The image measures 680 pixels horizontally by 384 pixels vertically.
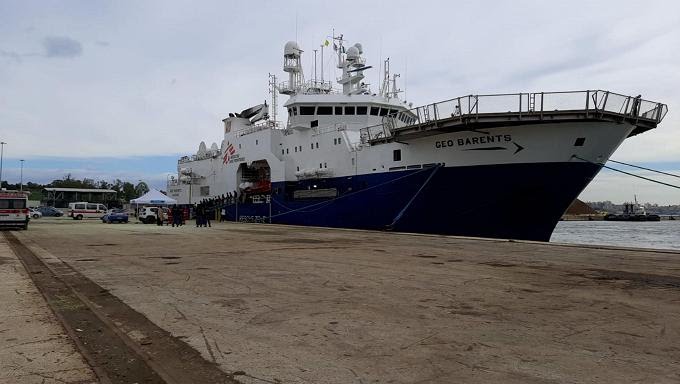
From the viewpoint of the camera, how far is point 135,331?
4.80m

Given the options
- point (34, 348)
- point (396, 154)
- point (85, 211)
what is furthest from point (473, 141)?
point (85, 211)

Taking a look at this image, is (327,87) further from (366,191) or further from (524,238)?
(524,238)

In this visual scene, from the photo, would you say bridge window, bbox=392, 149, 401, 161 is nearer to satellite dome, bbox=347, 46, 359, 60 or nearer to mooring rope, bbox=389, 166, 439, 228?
mooring rope, bbox=389, 166, 439, 228

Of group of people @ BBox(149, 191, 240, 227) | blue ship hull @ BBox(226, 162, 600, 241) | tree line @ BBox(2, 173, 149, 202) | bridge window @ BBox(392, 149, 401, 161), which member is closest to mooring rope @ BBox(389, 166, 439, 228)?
blue ship hull @ BBox(226, 162, 600, 241)

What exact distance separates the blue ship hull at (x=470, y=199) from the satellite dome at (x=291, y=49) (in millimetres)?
13217

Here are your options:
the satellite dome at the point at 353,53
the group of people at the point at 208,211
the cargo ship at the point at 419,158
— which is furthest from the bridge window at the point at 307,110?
the group of people at the point at 208,211

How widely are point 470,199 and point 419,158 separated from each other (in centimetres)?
301

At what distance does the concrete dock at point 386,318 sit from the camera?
3793mm

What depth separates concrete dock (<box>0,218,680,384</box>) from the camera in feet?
12.4

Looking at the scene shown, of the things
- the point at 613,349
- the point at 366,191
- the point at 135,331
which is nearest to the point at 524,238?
the point at 366,191

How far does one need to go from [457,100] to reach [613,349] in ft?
50.9

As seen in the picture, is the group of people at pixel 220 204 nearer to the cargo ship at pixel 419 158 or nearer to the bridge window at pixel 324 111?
the cargo ship at pixel 419 158

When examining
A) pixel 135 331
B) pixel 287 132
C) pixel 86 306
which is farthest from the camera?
pixel 287 132

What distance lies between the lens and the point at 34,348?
13.7 feet
